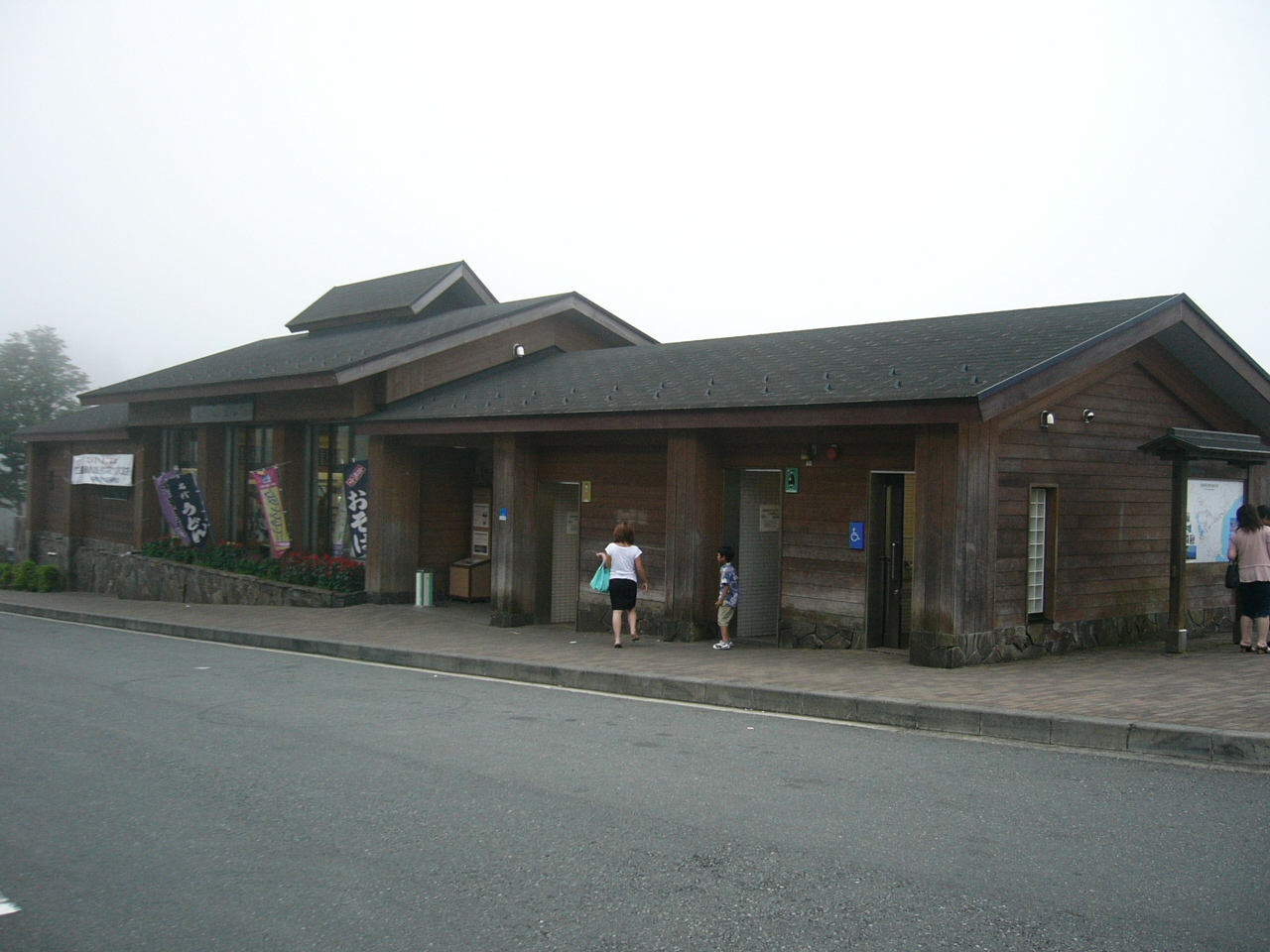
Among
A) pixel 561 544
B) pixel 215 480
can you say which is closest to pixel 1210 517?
pixel 561 544

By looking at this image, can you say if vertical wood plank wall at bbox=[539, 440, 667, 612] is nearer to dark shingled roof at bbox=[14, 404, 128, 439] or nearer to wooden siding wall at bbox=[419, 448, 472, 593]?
A: wooden siding wall at bbox=[419, 448, 472, 593]

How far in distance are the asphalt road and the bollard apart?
9.96 m

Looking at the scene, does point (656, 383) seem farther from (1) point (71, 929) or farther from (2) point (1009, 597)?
(1) point (71, 929)

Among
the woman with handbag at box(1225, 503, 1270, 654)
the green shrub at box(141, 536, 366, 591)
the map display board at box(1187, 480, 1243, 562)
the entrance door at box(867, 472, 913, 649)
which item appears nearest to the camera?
the woman with handbag at box(1225, 503, 1270, 654)

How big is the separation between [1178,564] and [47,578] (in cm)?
2999

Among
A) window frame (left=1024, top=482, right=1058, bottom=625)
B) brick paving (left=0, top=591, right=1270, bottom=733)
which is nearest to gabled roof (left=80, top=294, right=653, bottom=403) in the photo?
brick paving (left=0, top=591, right=1270, bottom=733)

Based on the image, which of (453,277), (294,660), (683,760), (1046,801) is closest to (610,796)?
(683,760)

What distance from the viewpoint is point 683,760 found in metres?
7.42

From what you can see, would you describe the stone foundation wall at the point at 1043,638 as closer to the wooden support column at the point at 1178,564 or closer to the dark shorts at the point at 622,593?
the wooden support column at the point at 1178,564

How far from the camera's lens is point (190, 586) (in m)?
23.3

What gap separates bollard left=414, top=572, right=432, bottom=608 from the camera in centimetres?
1917

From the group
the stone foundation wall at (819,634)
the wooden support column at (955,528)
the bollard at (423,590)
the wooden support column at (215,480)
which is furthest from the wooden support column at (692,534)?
the wooden support column at (215,480)

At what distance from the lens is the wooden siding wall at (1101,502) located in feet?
39.2

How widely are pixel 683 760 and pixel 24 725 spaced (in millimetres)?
5627
